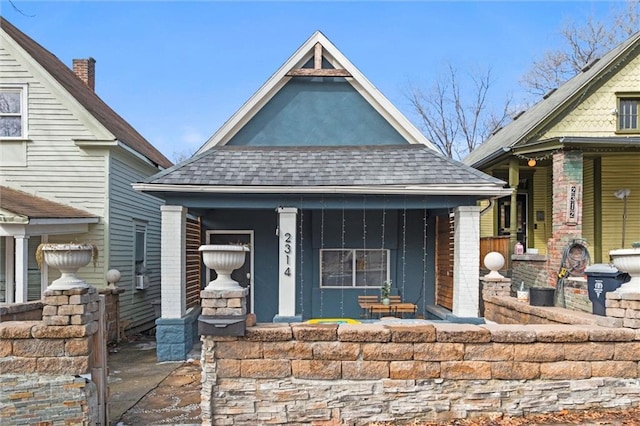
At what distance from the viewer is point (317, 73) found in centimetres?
905

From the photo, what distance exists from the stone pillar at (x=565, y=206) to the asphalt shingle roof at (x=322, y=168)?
9.69ft

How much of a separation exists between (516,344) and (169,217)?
5.58m

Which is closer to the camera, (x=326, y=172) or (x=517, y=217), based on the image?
(x=326, y=172)

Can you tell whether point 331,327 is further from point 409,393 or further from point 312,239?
point 312,239

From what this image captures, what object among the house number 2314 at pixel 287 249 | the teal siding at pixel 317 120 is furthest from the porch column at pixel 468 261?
the house number 2314 at pixel 287 249

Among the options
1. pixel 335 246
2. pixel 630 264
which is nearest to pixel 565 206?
pixel 335 246

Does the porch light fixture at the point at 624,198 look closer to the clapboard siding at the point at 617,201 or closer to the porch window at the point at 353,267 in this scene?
the clapboard siding at the point at 617,201

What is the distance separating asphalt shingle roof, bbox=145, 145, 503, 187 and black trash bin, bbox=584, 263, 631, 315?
6.62 feet

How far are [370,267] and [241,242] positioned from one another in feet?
9.23

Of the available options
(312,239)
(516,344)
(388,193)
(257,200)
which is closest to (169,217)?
(257,200)

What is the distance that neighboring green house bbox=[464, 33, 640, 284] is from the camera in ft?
31.6

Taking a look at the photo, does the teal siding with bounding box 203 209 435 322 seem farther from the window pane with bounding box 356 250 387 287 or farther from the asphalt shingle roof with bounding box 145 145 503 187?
the asphalt shingle roof with bounding box 145 145 503 187

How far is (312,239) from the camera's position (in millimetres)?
9383

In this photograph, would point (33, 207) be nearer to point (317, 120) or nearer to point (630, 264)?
point (317, 120)
